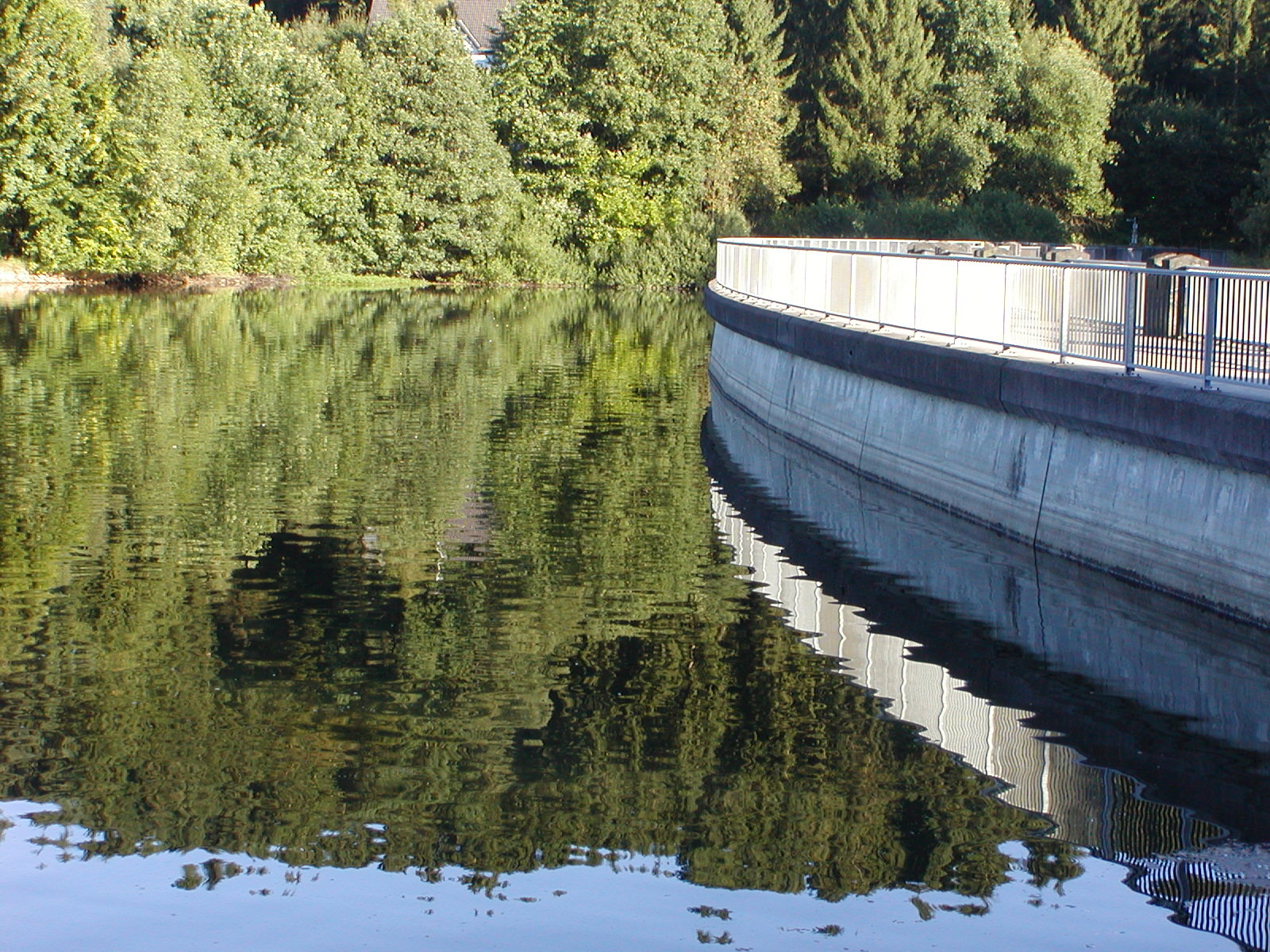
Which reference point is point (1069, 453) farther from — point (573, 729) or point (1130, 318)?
point (573, 729)

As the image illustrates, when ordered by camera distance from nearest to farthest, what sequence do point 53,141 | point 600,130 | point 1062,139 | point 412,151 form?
point 53,141
point 412,151
point 600,130
point 1062,139

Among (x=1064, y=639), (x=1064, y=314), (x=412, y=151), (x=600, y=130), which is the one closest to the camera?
(x=1064, y=639)

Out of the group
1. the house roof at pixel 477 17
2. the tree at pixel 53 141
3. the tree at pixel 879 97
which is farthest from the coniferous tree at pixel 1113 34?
the tree at pixel 53 141

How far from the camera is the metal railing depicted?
498 inches

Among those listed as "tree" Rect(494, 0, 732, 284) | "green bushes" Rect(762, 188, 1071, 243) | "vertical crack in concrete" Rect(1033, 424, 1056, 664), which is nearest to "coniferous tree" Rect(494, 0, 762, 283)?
"tree" Rect(494, 0, 732, 284)

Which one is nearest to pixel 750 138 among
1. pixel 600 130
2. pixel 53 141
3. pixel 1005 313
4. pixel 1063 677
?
pixel 600 130

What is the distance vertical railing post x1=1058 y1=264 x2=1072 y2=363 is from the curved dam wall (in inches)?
7.1

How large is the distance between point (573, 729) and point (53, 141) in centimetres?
5073

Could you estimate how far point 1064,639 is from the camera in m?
11.9

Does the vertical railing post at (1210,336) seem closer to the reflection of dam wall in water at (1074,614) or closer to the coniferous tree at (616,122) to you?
the reflection of dam wall in water at (1074,614)

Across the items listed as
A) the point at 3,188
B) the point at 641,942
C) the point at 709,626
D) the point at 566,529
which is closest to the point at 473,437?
the point at 566,529

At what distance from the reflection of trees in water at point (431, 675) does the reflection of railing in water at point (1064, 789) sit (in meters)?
0.24

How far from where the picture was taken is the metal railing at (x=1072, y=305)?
12.7 meters

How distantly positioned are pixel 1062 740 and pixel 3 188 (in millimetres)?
51021
